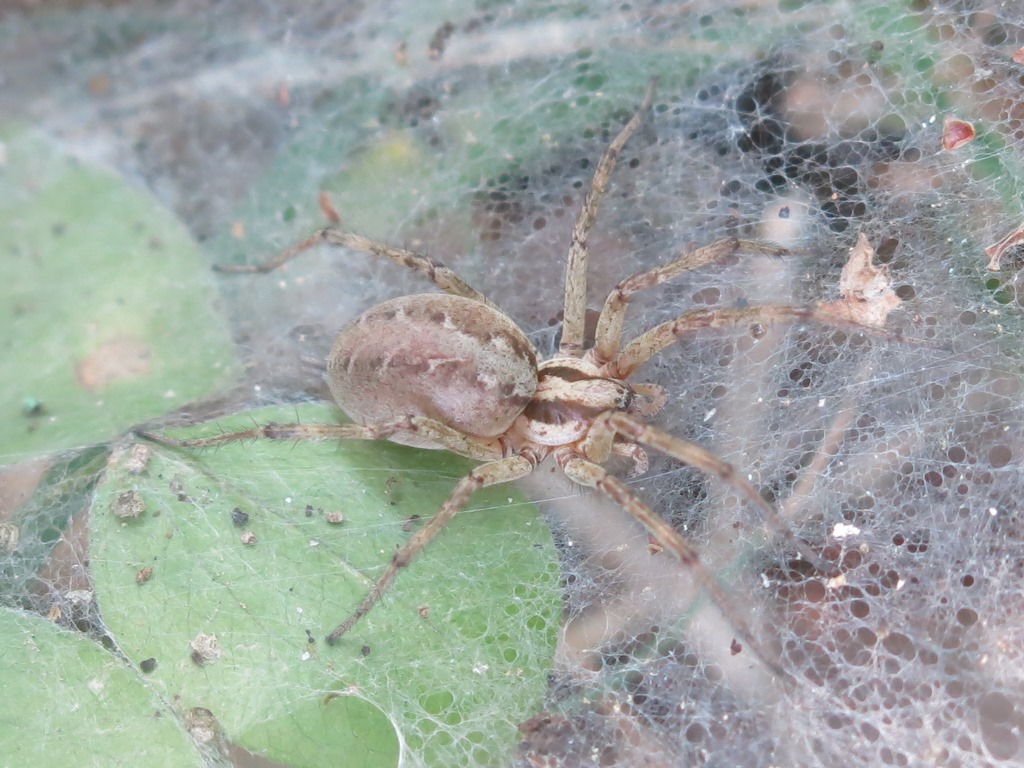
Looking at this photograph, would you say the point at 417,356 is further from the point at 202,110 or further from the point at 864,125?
the point at 202,110

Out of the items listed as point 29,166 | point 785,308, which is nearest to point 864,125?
point 785,308

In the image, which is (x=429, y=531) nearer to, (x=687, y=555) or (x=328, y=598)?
(x=328, y=598)

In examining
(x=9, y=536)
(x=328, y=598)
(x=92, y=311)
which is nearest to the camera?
(x=328, y=598)

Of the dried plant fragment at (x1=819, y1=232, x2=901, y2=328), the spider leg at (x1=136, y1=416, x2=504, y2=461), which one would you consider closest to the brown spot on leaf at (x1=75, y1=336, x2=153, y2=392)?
the spider leg at (x1=136, y1=416, x2=504, y2=461)

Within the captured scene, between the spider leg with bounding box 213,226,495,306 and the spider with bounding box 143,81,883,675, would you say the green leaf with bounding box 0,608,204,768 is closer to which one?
the spider with bounding box 143,81,883,675

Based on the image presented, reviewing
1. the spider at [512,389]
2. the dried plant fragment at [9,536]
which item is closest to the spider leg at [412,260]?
the spider at [512,389]

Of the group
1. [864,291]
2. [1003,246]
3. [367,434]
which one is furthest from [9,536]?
[1003,246]

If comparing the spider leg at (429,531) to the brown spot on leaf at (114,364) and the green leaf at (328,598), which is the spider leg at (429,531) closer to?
the green leaf at (328,598)
